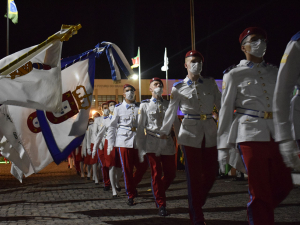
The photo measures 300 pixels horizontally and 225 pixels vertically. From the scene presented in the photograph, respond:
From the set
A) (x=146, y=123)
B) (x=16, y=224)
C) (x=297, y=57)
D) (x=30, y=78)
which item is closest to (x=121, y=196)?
(x=146, y=123)

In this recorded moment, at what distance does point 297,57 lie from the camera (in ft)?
8.97

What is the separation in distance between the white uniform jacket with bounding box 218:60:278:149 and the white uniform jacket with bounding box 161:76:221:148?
1117mm

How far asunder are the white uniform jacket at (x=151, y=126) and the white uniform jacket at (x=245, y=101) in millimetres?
2826

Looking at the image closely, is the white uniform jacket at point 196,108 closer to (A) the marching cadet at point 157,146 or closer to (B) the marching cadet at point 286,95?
(A) the marching cadet at point 157,146

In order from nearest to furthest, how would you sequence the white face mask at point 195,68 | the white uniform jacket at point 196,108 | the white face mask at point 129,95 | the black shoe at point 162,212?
the white uniform jacket at point 196,108 → the white face mask at point 195,68 → the black shoe at point 162,212 → the white face mask at point 129,95

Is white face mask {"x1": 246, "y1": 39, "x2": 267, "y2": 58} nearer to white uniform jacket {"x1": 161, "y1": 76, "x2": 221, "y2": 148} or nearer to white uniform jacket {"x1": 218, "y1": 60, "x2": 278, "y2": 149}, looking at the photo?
white uniform jacket {"x1": 218, "y1": 60, "x2": 278, "y2": 149}

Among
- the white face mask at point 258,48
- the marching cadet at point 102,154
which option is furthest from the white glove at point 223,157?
the marching cadet at point 102,154

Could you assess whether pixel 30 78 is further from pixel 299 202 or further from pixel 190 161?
pixel 299 202

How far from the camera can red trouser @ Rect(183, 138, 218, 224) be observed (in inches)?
195

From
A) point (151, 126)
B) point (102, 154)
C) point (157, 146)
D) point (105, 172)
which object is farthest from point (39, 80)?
point (102, 154)

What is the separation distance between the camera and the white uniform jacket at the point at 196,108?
16.9 ft

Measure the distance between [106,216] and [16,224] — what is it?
1.37 meters

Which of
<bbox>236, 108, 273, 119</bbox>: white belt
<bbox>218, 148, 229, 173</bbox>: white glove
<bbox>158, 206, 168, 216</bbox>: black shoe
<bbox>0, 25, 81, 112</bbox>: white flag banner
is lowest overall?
<bbox>158, 206, 168, 216</bbox>: black shoe

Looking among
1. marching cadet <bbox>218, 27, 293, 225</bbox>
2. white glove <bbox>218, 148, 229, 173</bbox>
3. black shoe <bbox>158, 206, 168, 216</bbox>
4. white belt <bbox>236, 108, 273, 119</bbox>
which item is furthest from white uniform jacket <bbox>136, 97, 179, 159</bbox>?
white belt <bbox>236, 108, 273, 119</bbox>
